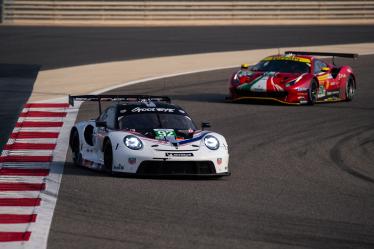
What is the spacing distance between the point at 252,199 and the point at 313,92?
38.3ft

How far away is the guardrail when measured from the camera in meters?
44.9

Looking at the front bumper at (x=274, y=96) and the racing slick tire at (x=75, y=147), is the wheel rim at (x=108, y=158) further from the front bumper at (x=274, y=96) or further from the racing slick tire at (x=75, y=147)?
the front bumper at (x=274, y=96)

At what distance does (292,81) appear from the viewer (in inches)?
925

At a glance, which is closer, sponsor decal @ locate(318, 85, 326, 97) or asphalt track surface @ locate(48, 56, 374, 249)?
asphalt track surface @ locate(48, 56, 374, 249)

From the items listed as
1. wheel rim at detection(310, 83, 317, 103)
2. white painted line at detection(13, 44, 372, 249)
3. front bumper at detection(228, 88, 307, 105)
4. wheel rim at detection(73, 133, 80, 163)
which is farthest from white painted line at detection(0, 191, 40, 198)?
wheel rim at detection(310, 83, 317, 103)

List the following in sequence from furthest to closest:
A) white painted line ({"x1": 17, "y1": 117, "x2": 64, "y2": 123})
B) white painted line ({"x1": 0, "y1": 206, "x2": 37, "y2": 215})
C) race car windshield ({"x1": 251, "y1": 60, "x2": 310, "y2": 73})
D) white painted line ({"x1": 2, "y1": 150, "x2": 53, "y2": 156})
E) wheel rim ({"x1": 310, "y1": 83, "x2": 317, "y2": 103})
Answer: race car windshield ({"x1": 251, "y1": 60, "x2": 310, "y2": 73})
wheel rim ({"x1": 310, "y1": 83, "x2": 317, "y2": 103})
white painted line ({"x1": 17, "y1": 117, "x2": 64, "y2": 123})
white painted line ({"x1": 2, "y1": 150, "x2": 53, "y2": 156})
white painted line ({"x1": 0, "y1": 206, "x2": 37, "y2": 215})

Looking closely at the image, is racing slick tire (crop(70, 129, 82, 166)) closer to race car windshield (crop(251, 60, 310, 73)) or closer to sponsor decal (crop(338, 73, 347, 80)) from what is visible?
race car windshield (crop(251, 60, 310, 73))

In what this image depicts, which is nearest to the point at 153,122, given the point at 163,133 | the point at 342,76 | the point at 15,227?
the point at 163,133

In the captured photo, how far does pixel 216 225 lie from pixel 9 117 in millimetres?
10471

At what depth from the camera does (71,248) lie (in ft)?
31.9

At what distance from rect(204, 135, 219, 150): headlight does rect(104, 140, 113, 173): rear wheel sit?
1.38 m

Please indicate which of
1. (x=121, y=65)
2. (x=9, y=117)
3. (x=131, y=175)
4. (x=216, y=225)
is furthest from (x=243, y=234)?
(x=121, y=65)

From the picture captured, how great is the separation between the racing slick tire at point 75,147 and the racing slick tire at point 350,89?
424 inches

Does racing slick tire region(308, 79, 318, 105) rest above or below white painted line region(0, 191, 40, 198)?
above
